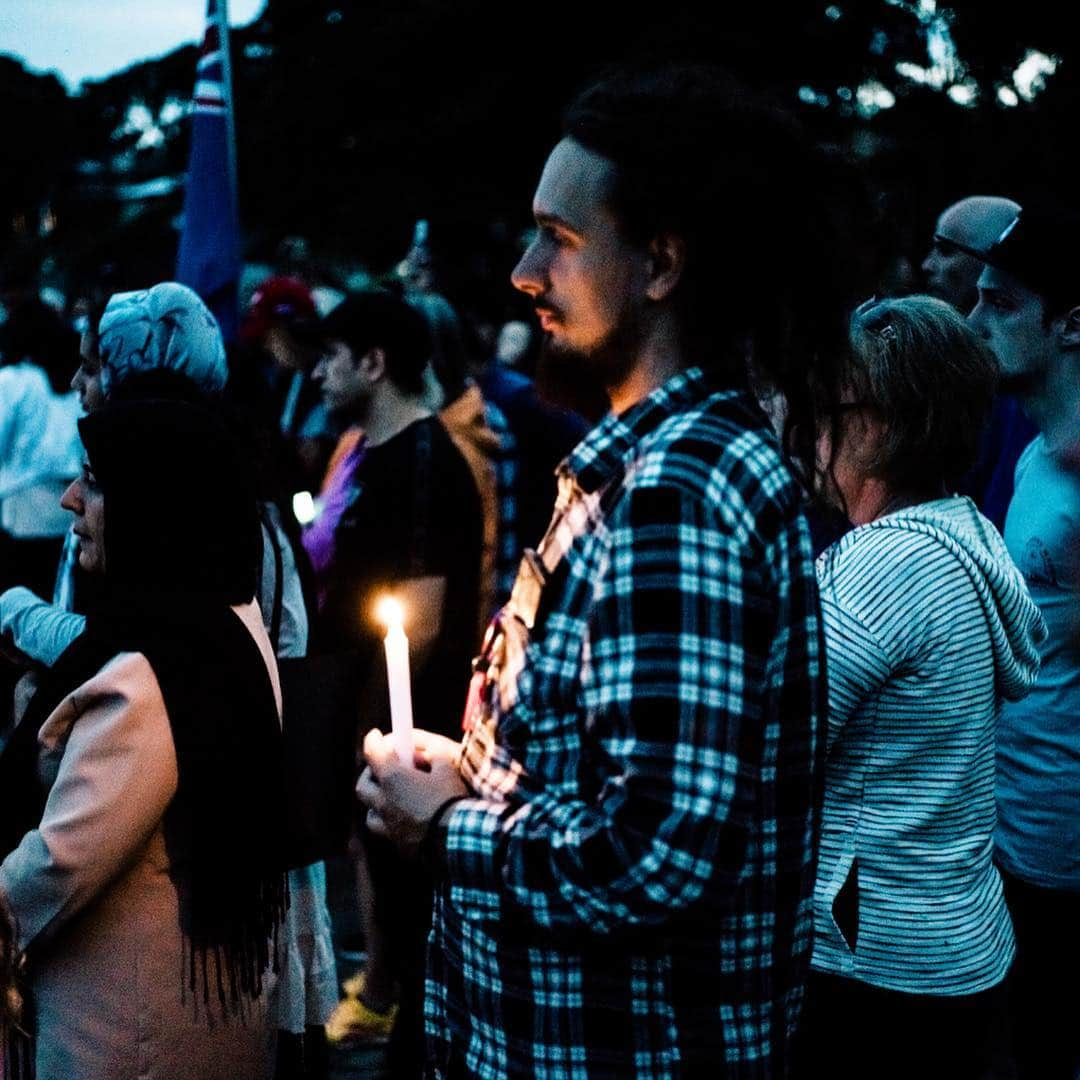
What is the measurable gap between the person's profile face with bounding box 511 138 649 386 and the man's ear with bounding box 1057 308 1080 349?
2.02 m

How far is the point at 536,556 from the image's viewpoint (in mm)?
1741

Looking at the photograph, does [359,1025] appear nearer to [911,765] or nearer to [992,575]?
[911,765]

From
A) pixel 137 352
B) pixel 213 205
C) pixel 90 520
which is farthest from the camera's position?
pixel 213 205

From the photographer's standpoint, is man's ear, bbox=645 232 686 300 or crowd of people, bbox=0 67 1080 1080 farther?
man's ear, bbox=645 232 686 300

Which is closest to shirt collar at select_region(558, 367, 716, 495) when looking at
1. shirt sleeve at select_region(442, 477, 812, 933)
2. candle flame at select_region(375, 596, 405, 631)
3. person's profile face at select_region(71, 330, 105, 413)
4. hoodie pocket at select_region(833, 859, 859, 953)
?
shirt sleeve at select_region(442, 477, 812, 933)

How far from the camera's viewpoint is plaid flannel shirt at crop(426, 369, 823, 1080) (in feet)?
5.02

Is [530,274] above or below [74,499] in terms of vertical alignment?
above

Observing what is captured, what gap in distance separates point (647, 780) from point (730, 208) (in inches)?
26.4

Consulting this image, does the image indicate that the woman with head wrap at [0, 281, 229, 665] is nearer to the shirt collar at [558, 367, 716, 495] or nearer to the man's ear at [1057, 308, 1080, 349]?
the shirt collar at [558, 367, 716, 495]

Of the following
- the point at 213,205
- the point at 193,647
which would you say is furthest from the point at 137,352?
the point at 213,205

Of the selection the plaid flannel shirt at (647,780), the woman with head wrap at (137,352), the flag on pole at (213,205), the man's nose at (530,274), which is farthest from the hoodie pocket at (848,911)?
the flag on pole at (213,205)

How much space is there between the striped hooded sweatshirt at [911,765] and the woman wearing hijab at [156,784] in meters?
1.03

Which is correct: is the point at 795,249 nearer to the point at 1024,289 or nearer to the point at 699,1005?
the point at 699,1005

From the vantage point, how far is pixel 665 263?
1.72 metres
